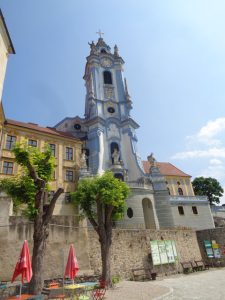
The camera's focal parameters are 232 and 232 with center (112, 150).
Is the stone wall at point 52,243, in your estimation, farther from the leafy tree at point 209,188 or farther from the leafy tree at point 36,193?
the leafy tree at point 209,188

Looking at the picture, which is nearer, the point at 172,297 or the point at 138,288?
the point at 172,297

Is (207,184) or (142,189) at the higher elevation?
(207,184)

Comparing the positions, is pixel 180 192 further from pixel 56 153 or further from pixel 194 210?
pixel 56 153

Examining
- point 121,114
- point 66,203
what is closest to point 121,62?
point 121,114

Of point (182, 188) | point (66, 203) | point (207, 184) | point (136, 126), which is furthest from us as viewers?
point (207, 184)

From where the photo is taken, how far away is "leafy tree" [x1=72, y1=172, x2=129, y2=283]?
590 inches

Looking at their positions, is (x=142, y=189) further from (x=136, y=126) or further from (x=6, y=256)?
(x=6, y=256)

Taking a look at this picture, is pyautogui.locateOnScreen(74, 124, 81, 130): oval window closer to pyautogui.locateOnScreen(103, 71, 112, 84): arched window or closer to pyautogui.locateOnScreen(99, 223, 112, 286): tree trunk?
pyautogui.locateOnScreen(103, 71, 112, 84): arched window

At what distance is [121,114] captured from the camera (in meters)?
37.8

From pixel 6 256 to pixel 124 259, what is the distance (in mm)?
8825

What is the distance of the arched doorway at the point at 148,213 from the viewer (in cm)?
2970

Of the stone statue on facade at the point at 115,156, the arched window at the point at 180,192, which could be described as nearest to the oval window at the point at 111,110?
the stone statue on facade at the point at 115,156

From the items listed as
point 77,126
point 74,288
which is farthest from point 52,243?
point 77,126

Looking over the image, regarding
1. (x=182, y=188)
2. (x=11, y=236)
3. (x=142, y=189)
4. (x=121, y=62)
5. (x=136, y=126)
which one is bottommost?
(x=11, y=236)
